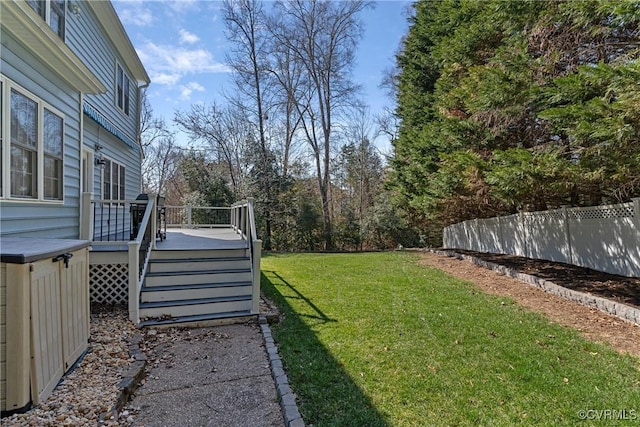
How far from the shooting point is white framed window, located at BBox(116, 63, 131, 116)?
905cm

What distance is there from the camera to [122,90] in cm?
942

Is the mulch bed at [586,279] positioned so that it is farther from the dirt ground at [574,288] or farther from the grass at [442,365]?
the grass at [442,365]

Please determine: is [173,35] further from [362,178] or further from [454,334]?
[362,178]

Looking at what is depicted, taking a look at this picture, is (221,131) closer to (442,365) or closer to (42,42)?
(42,42)

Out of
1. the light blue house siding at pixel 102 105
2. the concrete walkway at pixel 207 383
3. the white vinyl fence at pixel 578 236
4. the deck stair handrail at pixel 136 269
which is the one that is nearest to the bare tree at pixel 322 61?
the white vinyl fence at pixel 578 236

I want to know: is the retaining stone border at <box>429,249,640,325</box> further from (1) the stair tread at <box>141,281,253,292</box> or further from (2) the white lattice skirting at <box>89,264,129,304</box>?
(2) the white lattice skirting at <box>89,264,129,304</box>

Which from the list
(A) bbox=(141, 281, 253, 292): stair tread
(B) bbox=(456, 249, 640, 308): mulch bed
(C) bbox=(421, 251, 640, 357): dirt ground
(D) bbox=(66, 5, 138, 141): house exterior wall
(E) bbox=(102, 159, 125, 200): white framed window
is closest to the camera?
(C) bbox=(421, 251, 640, 357): dirt ground

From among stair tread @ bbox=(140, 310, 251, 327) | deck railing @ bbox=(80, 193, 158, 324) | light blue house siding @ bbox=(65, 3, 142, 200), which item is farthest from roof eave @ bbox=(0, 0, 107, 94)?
stair tread @ bbox=(140, 310, 251, 327)

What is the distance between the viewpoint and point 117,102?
8.95m

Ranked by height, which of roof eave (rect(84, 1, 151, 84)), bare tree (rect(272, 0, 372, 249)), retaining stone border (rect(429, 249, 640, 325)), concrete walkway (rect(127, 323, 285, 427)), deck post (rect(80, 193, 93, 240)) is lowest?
concrete walkway (rect(127, 323, 285, 427))

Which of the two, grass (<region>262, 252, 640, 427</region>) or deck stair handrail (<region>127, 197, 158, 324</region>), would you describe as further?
deck stair handrail (<region>127, 197, 158, 324</region>)

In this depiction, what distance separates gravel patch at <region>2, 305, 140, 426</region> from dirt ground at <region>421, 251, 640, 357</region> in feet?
17.4

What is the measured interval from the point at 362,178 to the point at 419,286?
609 inches

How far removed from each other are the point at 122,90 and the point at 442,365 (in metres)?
10.3
